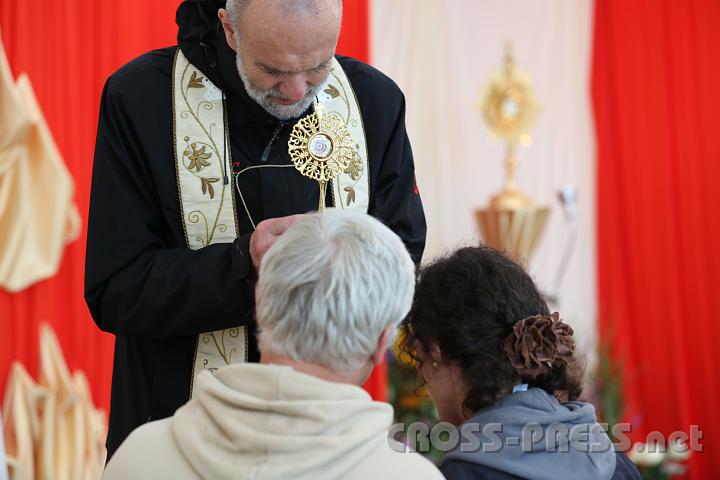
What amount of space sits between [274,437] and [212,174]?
104 cm

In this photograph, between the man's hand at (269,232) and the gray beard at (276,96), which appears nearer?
the man's hand at (269,232)

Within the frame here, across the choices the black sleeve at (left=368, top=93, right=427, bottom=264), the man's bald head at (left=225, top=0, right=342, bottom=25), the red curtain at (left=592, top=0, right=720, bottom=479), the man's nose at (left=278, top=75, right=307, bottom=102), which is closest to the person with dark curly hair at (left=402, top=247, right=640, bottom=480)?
the black sleeve at (left=368, top=93, right=427, bottom=264)

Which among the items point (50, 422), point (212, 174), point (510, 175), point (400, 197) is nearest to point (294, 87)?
point (212, 174)

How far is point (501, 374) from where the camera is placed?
2025 mm

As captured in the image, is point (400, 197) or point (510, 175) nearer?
point (400, 197)

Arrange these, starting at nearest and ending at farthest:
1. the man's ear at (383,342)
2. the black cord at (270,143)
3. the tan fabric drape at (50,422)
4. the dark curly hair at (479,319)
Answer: the man's ear at (383,342)
the dark curly hair at (479,319)
the black cord at (270,143)
the tan fabric drape at (50,422)

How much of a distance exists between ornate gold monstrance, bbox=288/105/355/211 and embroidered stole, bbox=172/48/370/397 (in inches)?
6.6

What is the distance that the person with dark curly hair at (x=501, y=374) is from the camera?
6.35 feet

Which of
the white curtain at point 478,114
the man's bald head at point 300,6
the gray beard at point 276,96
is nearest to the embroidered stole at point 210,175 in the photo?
the gray beard at point 276,96

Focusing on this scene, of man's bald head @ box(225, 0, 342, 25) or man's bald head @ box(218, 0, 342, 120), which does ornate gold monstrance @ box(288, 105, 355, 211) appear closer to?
man's bald head @ box(218, 0, 342, 120)

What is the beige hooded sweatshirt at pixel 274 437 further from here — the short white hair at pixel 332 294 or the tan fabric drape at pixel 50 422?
the tan fabric drape at pixel 50 422

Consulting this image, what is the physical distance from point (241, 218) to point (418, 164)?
171 inches

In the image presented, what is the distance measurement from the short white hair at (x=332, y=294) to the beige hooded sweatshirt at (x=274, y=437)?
6 cm

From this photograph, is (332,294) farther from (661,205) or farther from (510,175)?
(661,205)
